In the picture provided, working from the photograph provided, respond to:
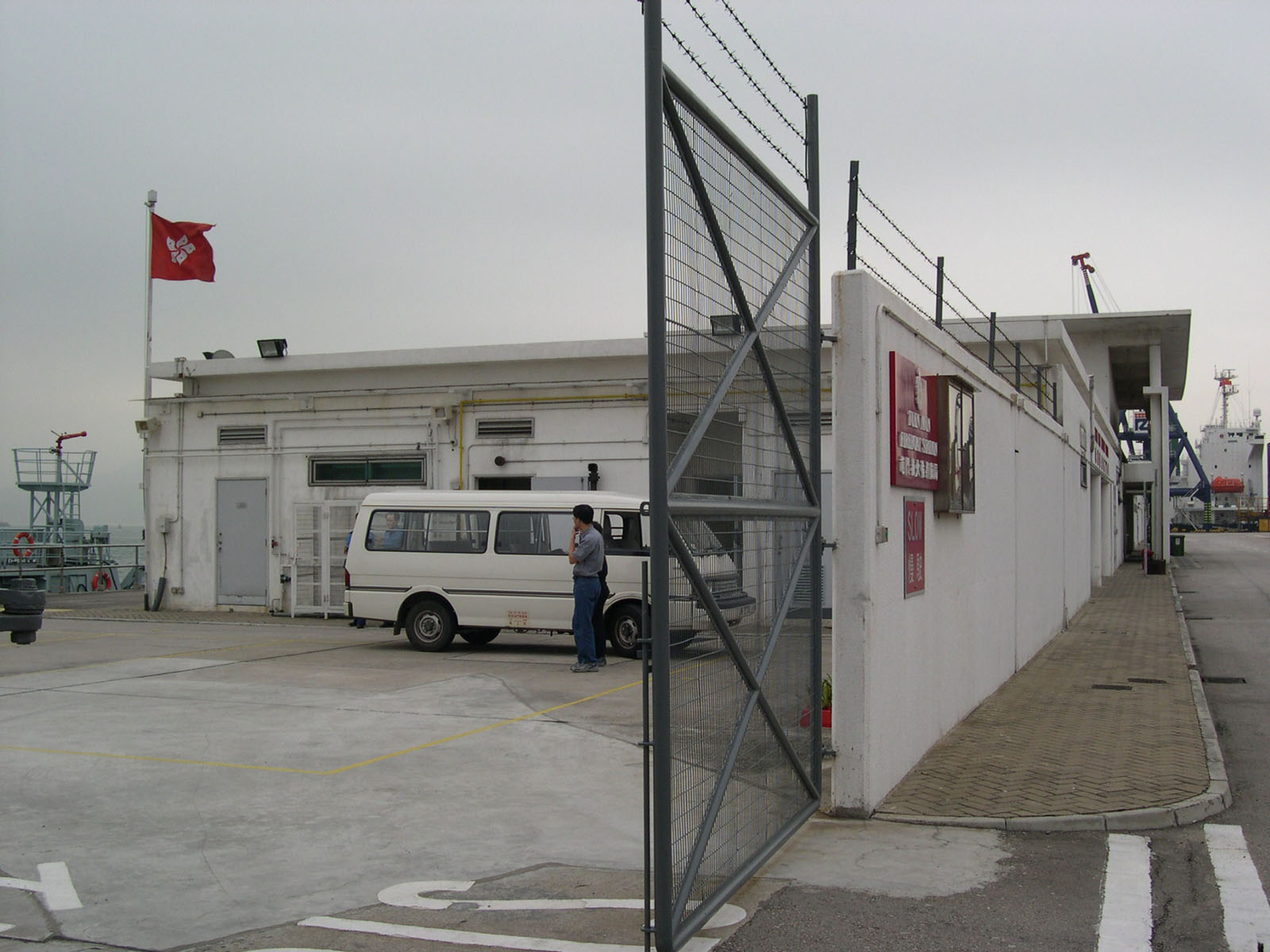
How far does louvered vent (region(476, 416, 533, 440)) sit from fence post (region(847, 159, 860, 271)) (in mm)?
12921

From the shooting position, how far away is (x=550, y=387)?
66.6 feet

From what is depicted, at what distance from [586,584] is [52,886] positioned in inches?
318

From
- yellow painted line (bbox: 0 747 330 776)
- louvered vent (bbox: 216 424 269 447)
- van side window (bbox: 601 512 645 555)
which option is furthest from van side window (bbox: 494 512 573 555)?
louvered vent (bbox: 216 424 269 447)

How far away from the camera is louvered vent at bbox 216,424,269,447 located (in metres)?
21.9

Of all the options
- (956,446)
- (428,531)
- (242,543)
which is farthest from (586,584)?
(242,543)

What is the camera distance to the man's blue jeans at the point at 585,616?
527 inches

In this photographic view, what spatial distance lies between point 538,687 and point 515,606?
10.0 feet

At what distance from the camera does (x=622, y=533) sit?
15117mm

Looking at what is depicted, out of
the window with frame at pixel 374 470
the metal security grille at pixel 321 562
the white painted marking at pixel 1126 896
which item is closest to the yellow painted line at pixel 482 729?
the white painted marking at pixel 1126 896

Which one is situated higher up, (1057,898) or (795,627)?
(795,627)

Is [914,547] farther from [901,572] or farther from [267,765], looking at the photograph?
[267,765]

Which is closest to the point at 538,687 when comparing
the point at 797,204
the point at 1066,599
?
the point at 797,204

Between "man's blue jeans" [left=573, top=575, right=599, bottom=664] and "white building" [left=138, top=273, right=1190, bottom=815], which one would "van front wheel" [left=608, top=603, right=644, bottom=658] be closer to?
"man's blue jeans" [left=573, top=575, right=599, bottom=664]

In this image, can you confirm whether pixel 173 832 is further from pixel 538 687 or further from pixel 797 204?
pixel 538 687
